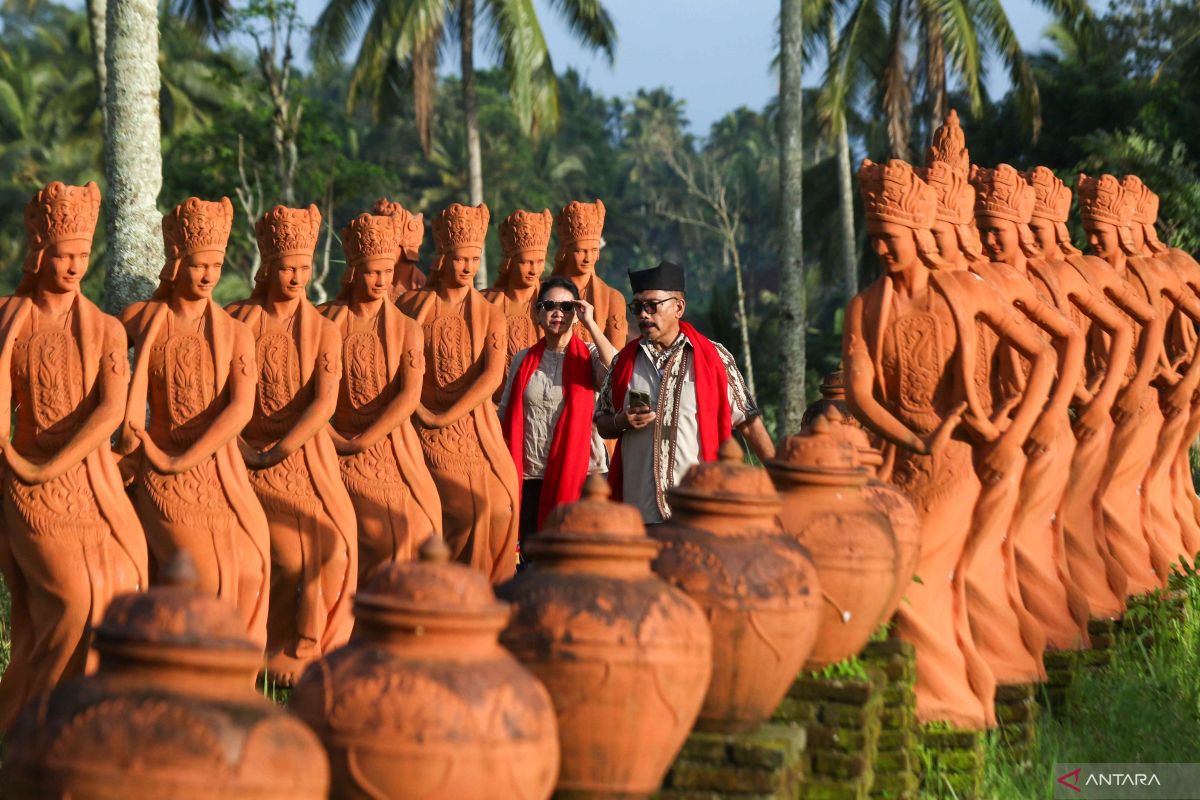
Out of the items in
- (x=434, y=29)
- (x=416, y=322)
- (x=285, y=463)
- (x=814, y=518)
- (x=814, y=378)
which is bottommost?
(x=814, y=518)

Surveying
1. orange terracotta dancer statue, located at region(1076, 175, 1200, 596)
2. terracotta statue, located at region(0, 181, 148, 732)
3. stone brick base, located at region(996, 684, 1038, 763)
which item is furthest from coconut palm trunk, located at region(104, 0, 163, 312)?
orange terracotta dancer statue, located at region(1076, 175, 1200, 596)

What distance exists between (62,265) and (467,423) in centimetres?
277

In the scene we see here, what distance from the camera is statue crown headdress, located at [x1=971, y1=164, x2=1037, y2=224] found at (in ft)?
28.9

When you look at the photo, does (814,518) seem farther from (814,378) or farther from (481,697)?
(814,378)

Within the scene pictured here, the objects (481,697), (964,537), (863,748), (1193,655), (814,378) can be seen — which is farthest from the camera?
(814,378)

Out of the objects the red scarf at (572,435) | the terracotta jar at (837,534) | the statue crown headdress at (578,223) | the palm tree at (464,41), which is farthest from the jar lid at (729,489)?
the palm tree at (464,41)

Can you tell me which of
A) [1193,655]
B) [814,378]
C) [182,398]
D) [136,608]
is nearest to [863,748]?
[136,608]

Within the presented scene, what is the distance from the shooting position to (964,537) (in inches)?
282

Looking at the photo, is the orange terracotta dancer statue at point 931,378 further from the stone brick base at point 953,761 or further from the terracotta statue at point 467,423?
the terracotta statue at point 467,423

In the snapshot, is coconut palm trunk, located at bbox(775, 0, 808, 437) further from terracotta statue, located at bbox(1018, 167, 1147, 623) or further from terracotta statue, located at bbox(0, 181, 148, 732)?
terracotta statue, located at bbox(0, 181, 148, 732)

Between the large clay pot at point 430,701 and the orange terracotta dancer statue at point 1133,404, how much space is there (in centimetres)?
691

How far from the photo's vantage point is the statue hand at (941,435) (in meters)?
6.71

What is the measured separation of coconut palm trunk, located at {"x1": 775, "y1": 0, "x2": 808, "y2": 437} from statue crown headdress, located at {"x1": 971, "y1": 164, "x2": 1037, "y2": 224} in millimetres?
8329

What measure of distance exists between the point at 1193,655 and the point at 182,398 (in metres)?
4.75
